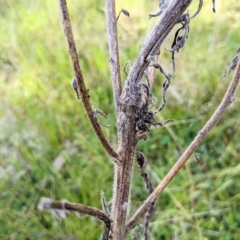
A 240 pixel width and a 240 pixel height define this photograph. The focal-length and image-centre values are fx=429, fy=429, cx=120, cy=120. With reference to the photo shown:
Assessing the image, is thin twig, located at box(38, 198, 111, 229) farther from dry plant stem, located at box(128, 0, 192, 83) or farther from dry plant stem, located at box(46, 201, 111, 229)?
dry plant stem, located at box(128, 0, 192, 83)

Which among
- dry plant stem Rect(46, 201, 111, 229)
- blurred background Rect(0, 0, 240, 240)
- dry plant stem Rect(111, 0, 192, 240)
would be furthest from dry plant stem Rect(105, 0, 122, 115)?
blurred background Rect(0, 0, 240, 240)

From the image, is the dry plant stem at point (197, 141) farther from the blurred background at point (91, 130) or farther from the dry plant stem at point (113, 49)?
the blurred background at point (91, 130)

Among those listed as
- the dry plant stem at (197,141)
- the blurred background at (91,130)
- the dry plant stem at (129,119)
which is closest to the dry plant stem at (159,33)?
the dry plant stem at (129,119)

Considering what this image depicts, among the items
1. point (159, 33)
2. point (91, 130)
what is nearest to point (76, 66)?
point (159, 33)

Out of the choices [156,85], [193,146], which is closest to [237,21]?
[156,85]

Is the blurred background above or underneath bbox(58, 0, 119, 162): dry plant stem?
above

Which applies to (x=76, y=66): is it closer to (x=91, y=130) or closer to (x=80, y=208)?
(x=80, y=208)

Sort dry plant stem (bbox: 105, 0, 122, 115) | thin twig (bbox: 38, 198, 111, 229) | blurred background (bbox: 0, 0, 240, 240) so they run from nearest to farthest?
thin twig (bbox: 38, 198, 111, 229) < dry plant stem (bbox: 105, 0, 122, 115) < blurred background (bbox: 0, 0, 240, 240)
